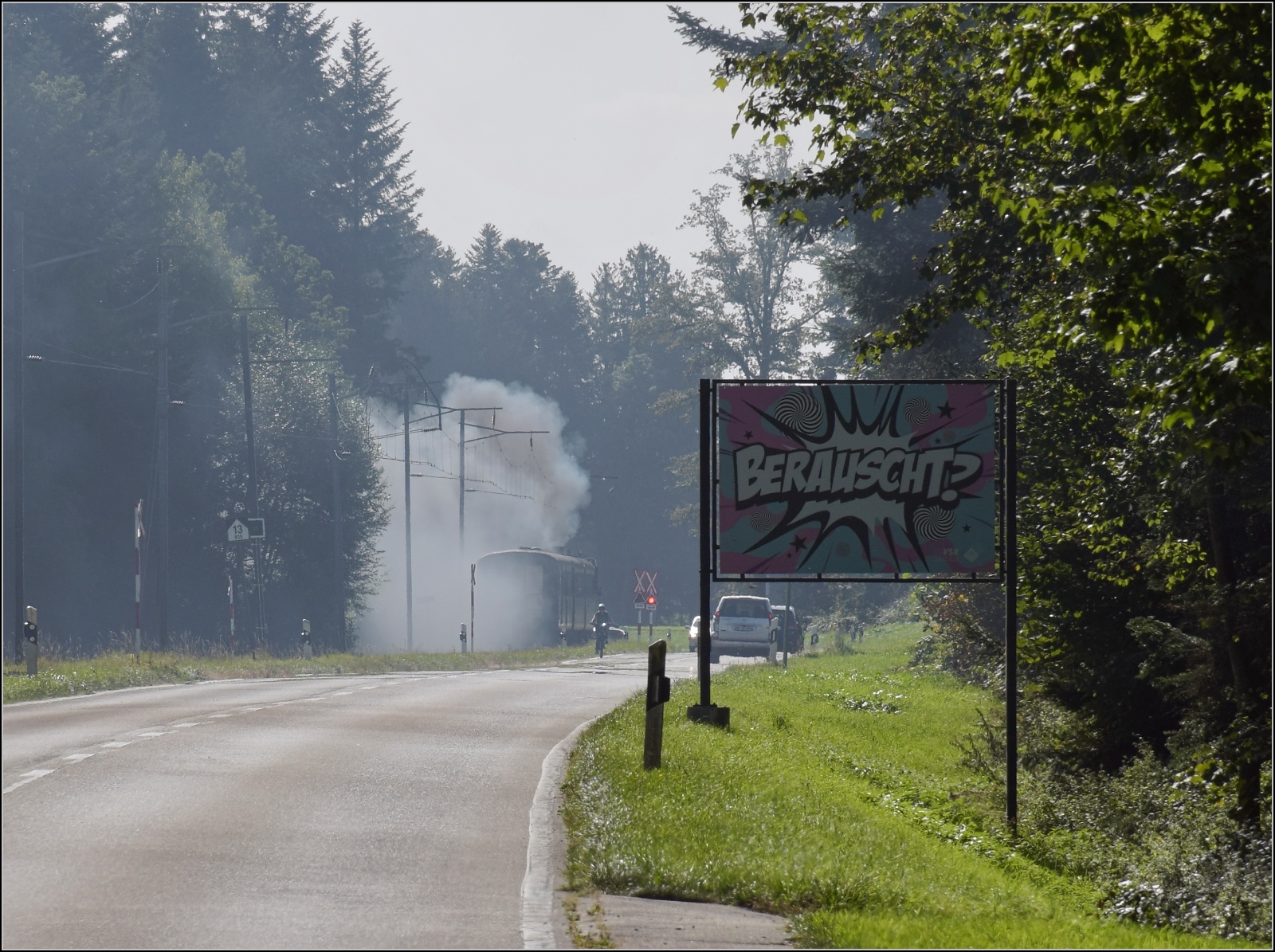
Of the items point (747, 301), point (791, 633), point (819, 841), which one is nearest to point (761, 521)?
point (819, 841)

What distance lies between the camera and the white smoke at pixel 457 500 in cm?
8538

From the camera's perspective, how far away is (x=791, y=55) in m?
15.4

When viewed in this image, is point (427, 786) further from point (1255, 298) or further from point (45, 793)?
point (1255, 298)

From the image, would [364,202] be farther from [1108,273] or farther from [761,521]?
[1108,273]

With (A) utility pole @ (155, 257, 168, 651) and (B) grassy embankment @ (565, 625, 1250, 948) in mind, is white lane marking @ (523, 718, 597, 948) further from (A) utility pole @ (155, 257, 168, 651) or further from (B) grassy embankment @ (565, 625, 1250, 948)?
(A) utility pole @ (155, 257, 168, 651)

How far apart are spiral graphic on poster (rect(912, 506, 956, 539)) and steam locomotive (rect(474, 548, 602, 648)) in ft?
140

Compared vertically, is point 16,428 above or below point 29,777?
above

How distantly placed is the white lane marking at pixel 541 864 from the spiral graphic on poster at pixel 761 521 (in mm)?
3119

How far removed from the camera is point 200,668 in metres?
31.7

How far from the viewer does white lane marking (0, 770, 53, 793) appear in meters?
11.7

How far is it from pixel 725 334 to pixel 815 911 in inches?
2875

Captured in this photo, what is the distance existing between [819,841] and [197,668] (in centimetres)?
2327

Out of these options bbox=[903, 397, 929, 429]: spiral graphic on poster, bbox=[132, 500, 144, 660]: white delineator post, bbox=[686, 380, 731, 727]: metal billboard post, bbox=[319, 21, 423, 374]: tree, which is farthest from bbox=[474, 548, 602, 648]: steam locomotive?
bbox=[903, 397, 929, 429]: spiral graphic on poster

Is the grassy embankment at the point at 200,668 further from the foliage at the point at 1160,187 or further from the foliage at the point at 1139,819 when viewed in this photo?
the foliage at the point at 1160,187
